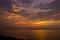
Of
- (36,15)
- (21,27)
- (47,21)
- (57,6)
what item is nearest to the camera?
(57,6)

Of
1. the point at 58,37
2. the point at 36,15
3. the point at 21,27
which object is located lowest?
the point at 58,37

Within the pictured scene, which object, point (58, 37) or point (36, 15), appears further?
point (58, 37)

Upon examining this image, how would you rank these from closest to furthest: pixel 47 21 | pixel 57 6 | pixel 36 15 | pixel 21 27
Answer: pixel 57 6 → pixel 36 15 → pixel 47 21 → pixel 21 27

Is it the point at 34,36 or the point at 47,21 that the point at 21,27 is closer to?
the point at 34,36

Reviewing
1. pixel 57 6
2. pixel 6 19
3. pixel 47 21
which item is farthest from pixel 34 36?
pixel 57 6

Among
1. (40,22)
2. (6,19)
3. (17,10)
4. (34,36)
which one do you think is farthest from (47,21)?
(6,19)

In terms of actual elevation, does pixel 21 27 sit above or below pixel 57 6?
below
